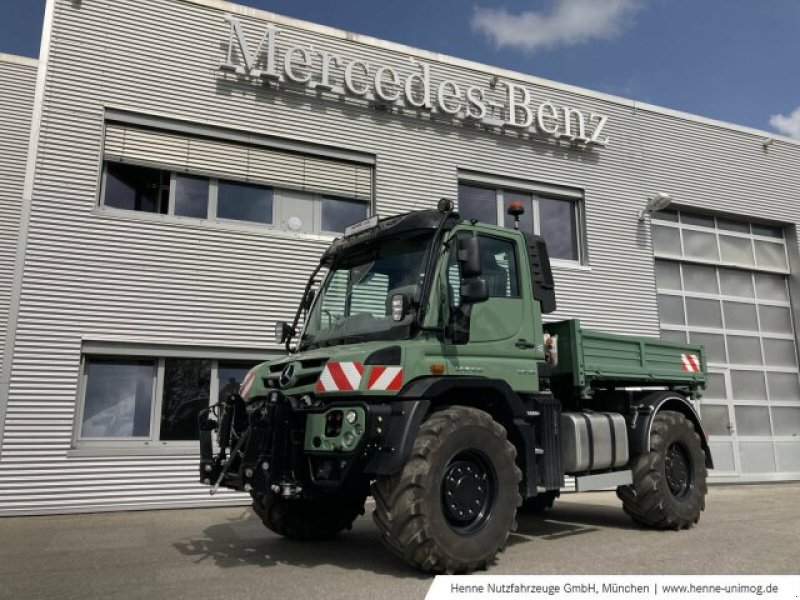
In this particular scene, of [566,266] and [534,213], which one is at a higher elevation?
[534,213]

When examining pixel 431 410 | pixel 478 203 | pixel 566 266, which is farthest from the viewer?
pixel 566 266

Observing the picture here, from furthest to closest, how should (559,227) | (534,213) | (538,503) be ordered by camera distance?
1. (559,227)
2. (534,213)
3. (538,503)

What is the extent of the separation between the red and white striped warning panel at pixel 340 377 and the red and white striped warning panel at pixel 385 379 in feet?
0.30

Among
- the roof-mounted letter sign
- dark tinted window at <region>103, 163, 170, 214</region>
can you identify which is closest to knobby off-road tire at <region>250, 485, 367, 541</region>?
dark tinted window at <region>103, 163, 170, 214</region>

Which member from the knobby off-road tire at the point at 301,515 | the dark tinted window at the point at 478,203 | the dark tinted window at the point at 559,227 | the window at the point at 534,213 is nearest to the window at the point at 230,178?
the dark tinted window at the point at 478,203

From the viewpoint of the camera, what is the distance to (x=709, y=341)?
46.9ft

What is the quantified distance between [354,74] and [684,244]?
26.6ft

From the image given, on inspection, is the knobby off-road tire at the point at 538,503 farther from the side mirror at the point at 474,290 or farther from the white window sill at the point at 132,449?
the white window sill at the point at 132,449

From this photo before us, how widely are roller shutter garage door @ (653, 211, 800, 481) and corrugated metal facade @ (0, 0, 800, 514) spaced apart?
144cm

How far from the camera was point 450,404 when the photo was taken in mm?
5508

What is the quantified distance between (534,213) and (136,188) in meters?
7.25

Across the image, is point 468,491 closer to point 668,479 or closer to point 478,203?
point 668,479

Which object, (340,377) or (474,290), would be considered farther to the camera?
(474,290)

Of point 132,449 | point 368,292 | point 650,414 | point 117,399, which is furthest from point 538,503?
point 117,399
